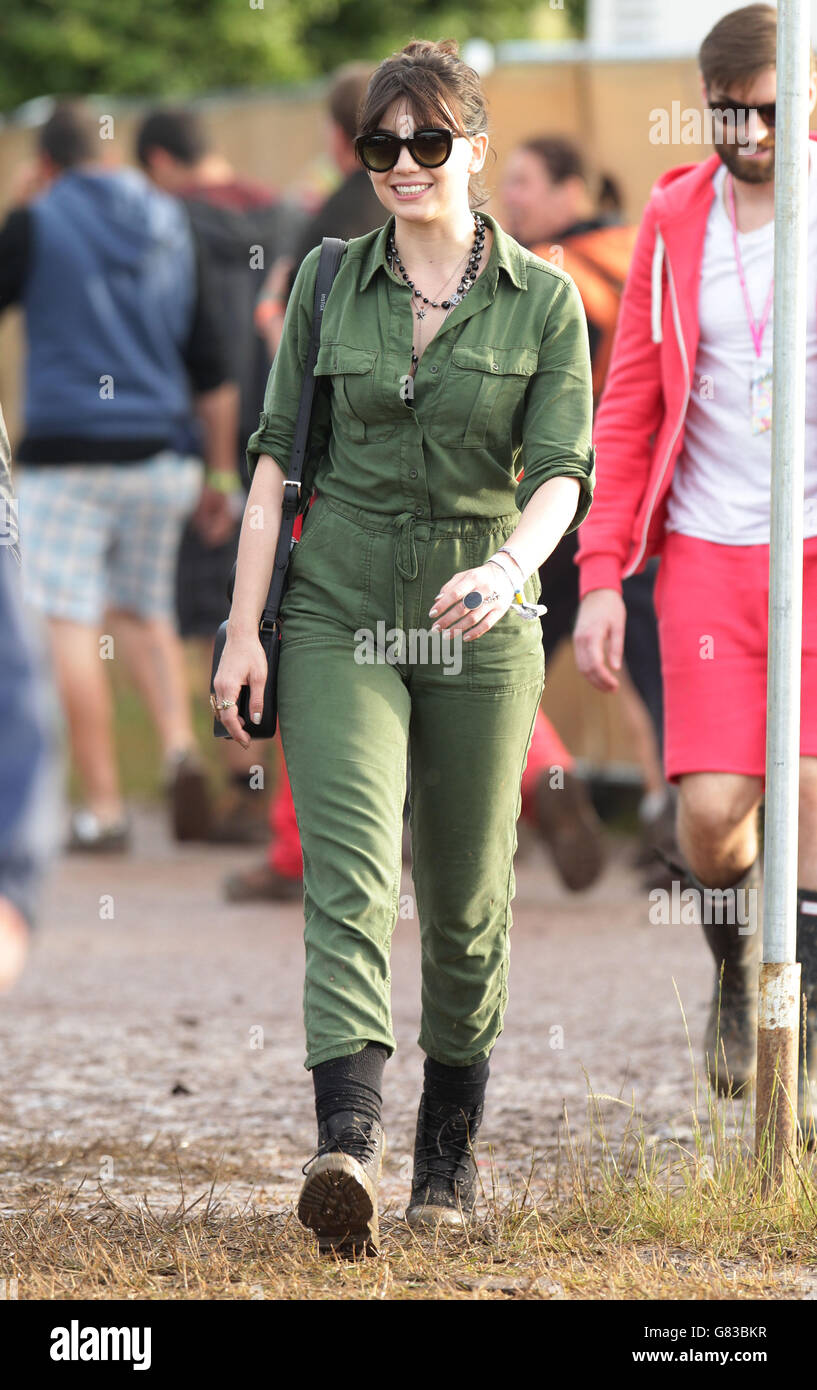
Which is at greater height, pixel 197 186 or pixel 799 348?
pixel 197 186

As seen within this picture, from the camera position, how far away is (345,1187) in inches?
131

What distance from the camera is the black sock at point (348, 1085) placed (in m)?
3.47

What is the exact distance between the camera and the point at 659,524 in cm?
452

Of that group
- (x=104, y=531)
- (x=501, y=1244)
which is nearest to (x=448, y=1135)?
(x=501, y=1244)

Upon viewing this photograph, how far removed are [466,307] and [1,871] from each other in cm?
194

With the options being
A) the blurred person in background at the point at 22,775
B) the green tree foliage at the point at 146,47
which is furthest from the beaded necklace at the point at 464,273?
the green tree foliage at the point at 146,47

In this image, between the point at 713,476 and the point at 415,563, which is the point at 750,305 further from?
the point at 415,563

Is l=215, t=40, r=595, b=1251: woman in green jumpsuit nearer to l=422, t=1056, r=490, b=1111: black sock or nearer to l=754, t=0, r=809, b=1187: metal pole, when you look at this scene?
l=422, t=1056, r=490, b=1111: black sock

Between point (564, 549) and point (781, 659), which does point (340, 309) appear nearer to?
point (781, 659)

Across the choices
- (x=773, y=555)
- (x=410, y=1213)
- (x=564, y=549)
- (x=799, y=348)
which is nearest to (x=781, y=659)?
(x=773, y=555)

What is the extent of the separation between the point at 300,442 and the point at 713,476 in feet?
3.38

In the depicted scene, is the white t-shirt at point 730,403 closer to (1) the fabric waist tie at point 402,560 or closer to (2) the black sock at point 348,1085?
(1) the fabric waist tie at point 402,560

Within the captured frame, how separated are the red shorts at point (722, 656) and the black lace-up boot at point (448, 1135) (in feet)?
2.84

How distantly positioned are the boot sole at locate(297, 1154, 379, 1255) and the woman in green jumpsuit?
0.03m
